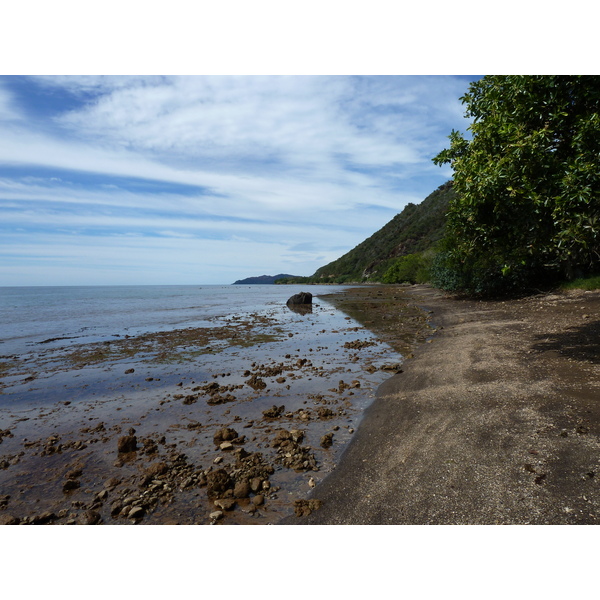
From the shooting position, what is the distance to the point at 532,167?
28.6 feet

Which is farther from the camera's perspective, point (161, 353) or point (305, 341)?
point (305, 341)

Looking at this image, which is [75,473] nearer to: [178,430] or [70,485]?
[70,485]

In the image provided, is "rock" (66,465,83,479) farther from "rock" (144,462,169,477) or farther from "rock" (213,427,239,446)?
"rock" (213,427,239,446)

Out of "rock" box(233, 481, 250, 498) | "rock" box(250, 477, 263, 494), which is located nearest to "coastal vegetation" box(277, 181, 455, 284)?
"rock" box(250, 477, 263, 494)

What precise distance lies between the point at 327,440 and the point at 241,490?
2386mm

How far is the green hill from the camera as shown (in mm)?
134750

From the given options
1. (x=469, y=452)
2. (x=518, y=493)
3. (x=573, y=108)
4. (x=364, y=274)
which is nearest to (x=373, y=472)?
(x=469, y=452)

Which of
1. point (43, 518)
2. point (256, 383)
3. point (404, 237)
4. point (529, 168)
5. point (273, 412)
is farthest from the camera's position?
point (404, 237)

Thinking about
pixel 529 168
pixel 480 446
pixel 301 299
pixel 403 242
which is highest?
pixel 403 242

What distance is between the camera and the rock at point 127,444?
7.43 meters

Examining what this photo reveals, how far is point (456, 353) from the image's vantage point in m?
12.8

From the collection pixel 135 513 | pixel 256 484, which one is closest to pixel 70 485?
pixel 135 513

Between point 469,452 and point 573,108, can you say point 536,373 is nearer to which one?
point 469,452

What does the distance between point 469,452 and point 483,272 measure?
28571 mm
